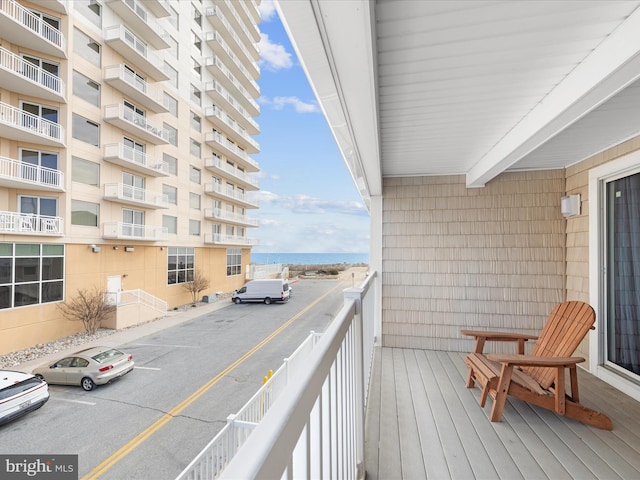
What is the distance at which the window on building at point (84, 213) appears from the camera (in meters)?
7.50

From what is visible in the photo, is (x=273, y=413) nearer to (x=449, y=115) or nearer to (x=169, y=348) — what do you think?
(x=449, y=115)

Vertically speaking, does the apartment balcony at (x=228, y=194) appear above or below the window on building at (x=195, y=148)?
below

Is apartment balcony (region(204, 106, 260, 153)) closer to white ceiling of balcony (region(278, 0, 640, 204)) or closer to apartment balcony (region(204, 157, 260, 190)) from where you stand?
apartment balcony (region(204, 157, 260, 190))

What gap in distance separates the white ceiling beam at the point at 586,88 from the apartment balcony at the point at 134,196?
977 cm

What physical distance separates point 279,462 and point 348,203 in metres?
46.3

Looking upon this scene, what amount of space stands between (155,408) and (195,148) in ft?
38.7

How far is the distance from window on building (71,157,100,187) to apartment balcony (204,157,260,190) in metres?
6.10

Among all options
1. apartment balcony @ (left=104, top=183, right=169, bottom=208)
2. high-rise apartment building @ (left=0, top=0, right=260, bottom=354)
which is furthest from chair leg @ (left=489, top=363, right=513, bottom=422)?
apartment balcony @ (left=104, top=183, right=169, bottom=208)

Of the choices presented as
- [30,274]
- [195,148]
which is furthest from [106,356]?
[195,148]

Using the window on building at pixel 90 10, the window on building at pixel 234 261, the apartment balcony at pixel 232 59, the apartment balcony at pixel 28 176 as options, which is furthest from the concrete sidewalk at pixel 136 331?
the apartment balcony at pixel 232 59

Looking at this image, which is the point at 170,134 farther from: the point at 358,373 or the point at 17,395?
the point at 358,373

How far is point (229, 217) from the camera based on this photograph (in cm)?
1605

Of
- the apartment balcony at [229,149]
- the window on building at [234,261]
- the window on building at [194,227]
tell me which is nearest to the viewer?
the window on building at [194,227]

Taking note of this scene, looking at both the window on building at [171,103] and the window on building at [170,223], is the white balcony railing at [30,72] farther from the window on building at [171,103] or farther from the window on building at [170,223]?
the window on building at [170,223]
